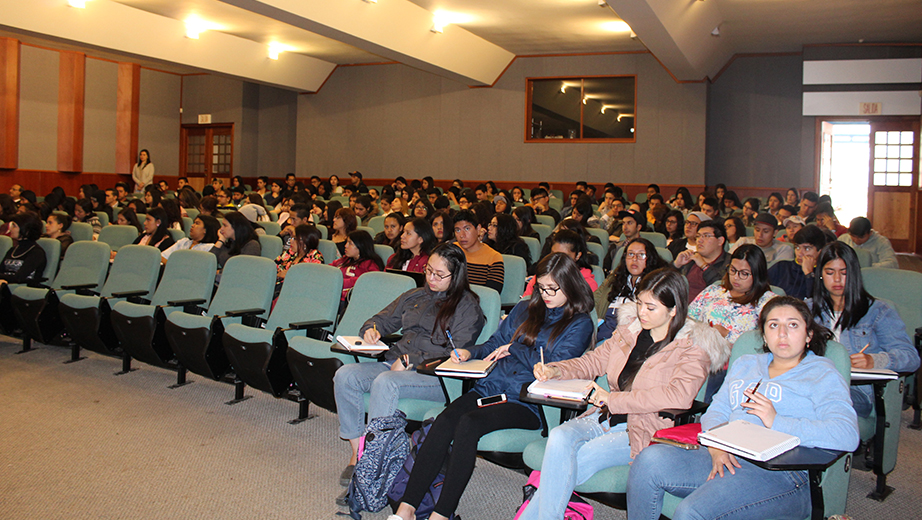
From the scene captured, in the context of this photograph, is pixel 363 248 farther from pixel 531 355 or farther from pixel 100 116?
pixel 100 116

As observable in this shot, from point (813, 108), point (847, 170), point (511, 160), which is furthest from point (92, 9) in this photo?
point (847, 170)

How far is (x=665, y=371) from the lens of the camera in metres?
2.41

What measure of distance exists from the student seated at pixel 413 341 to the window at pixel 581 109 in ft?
31.8

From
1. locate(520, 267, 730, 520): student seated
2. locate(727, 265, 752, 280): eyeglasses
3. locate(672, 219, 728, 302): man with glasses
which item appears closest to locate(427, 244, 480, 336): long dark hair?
locate(520, 267, 730, 520): student seated

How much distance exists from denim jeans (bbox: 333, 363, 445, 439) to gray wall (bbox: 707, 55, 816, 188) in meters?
10.7

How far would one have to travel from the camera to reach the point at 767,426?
6.95ft

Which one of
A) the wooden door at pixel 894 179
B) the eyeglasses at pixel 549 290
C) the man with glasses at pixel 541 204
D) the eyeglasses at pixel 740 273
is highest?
the wooden door at pixel 894 179

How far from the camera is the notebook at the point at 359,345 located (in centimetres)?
303

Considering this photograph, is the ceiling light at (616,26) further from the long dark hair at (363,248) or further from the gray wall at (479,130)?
the long dark hair at (363,248)

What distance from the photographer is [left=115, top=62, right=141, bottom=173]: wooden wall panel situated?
14.3 meters

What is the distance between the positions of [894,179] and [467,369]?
11454mm

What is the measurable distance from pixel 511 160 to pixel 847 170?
592 centimetres

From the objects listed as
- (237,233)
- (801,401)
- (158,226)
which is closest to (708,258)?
(801,401)

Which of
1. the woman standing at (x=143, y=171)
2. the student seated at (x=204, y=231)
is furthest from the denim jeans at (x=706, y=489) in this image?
the woman standing at (x=143, y=171)
